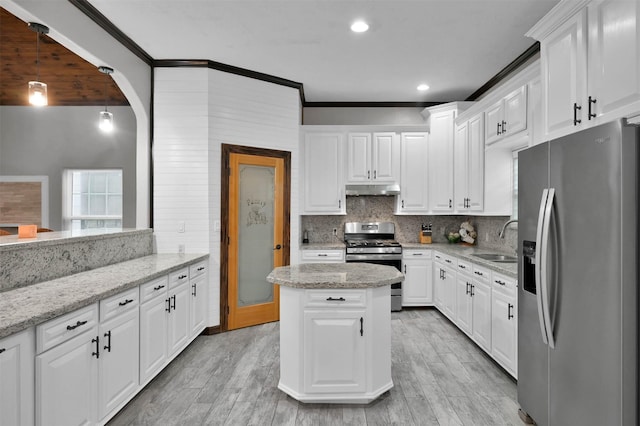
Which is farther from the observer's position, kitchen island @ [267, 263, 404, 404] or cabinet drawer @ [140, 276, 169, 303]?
cabinet drawer @ [140, 276, 169, 303]

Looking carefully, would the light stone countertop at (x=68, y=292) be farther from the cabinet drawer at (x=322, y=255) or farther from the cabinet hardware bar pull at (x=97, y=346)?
the cabinet drawer at (x=322, y=255)

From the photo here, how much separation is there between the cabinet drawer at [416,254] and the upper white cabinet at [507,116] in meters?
1.64

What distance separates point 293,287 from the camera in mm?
2441

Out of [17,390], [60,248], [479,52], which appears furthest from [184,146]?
[479,52]

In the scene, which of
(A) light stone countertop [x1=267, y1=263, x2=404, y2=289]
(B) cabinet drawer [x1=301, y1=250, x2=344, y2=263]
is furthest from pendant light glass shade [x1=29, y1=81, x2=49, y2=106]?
(B) cabinet drawer [x1=301, y1=250, x2=344, y2=263]

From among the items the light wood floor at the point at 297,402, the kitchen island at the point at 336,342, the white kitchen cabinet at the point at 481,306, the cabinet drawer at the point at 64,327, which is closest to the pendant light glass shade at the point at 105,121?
the light wood floor at the point at 297,402

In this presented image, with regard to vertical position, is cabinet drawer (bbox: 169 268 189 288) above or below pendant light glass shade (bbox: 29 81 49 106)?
below

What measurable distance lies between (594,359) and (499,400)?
1.14 meters

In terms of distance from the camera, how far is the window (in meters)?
5.88

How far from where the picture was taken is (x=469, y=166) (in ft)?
14.7

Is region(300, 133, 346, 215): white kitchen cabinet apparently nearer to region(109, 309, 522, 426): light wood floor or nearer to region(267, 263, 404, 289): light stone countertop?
region(109, 309, 522, 426): light wood floor

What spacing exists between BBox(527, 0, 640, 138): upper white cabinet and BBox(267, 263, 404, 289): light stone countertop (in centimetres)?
156

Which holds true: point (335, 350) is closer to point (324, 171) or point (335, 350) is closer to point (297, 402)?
point (297, 402)

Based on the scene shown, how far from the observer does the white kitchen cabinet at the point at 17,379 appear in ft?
4.81
